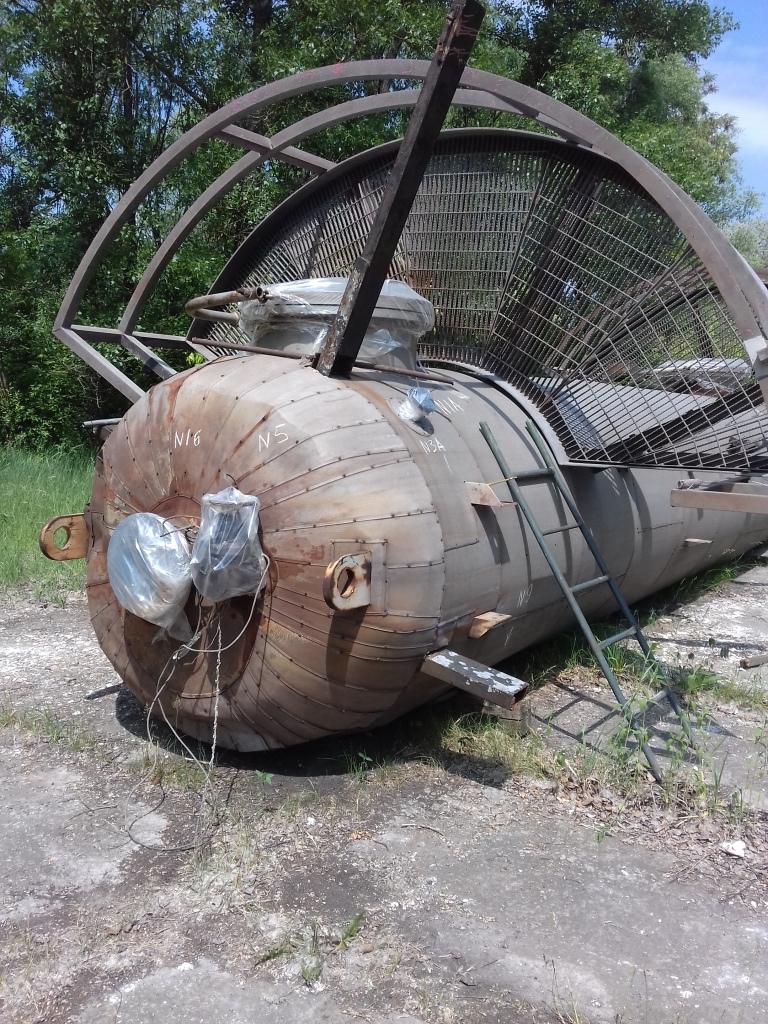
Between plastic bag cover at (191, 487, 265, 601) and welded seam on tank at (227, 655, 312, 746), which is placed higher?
plastic bag cover at (191, 487, 265, 601)

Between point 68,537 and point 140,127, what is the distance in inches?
364

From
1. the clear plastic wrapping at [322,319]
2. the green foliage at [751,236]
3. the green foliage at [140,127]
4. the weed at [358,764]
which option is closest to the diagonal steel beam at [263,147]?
the clear plastic wrapping at [322,319]

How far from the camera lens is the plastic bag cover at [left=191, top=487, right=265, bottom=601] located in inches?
121

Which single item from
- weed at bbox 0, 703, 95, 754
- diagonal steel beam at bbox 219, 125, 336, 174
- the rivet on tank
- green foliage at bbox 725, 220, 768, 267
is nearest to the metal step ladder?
the rivet on tank

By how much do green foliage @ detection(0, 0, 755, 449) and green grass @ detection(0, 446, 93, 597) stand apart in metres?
1.65

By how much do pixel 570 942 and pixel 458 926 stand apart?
1.11 feet

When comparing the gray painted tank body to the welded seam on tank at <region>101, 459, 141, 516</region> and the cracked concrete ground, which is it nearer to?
the cracked concrete ground

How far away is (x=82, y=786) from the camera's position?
11.3ft

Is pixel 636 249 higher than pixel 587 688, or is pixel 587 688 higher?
pixel 636 249

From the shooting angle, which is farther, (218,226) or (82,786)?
(218,226)

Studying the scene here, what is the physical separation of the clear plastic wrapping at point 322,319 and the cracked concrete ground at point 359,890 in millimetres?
1781

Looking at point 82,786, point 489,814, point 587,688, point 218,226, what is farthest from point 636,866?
point 218,226

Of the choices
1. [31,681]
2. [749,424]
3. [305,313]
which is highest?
[305,313]

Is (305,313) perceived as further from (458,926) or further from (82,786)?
(458,926)
